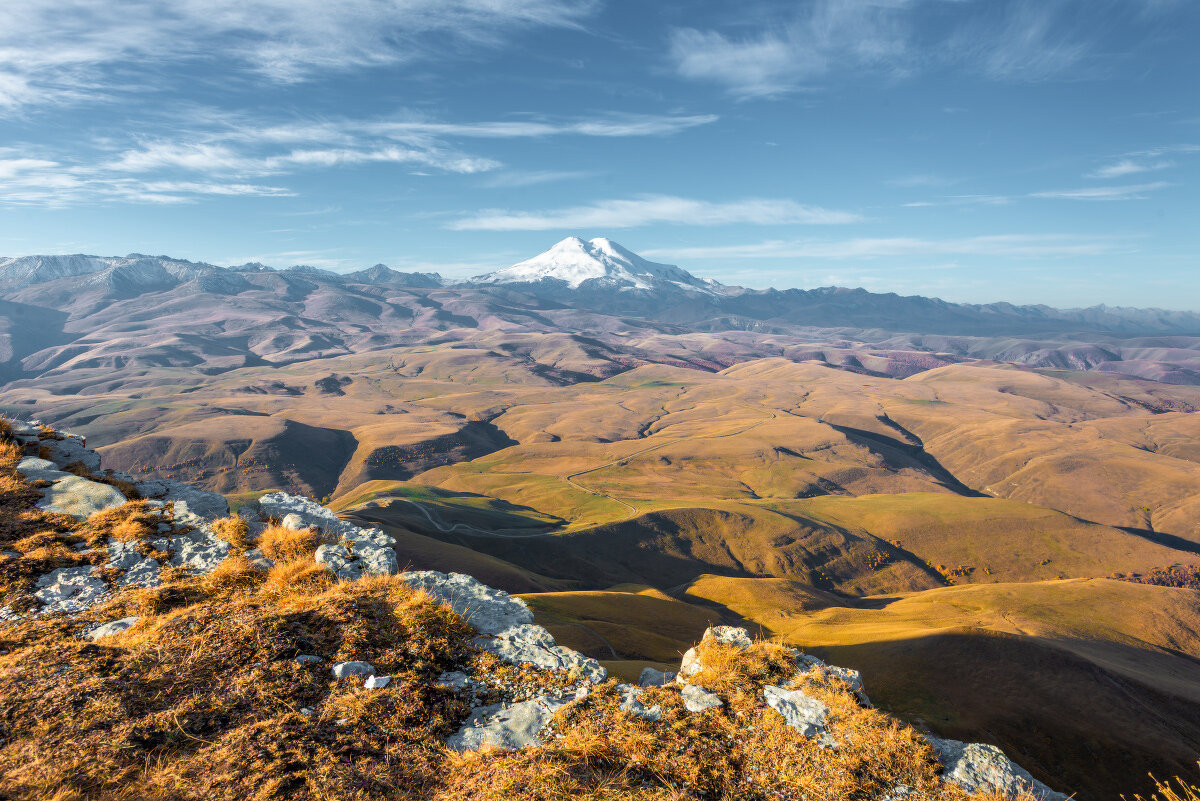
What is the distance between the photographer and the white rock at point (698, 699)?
38.9 ft

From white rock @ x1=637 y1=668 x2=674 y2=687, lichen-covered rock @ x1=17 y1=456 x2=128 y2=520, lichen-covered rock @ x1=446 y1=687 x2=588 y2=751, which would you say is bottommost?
white rock @ x1=637 y1=668 x2=674 y2=687

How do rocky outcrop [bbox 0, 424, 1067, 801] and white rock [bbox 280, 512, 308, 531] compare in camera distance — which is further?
white rock [bbox 280, 512, 308, 531]

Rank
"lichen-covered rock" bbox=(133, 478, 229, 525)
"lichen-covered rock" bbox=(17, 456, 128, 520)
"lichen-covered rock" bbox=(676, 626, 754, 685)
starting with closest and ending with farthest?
"lichen-covered rock" bbox=(676, 626, 754, 685) → "lichen-covered rock" bbox=(17, 456, 128, 520) → "lichen-covered rock" bbox=(133, 478, 229, 525)

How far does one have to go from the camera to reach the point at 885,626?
71062mm

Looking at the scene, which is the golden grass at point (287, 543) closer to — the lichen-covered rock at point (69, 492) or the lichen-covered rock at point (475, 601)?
the lichen-covered rock at point (475, 601)

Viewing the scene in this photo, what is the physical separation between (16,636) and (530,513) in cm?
16045

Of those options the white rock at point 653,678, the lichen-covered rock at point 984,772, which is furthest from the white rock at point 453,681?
the lichen-covered rock at point 984,772

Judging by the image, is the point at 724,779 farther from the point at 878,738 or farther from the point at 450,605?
the point at 450,605

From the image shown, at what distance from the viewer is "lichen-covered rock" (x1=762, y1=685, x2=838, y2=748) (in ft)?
36.6

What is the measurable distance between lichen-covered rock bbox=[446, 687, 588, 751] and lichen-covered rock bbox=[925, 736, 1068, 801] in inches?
301

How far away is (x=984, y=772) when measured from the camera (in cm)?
1088

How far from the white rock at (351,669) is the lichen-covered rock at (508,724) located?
2.35 metres

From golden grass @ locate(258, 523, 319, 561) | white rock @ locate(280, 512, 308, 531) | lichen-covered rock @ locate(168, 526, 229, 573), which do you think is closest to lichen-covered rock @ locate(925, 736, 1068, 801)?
golden grass @ locate(258, 523, 319, 561)

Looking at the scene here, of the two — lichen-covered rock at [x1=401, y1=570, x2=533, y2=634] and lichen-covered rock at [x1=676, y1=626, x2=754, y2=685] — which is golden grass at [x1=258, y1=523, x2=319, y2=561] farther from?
lichen-covered rock at [x1=676, y1=626, x2=754, y2=685]
